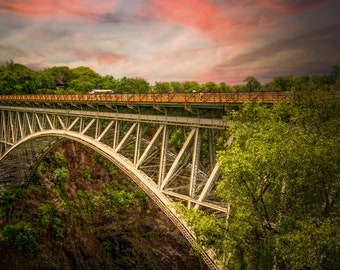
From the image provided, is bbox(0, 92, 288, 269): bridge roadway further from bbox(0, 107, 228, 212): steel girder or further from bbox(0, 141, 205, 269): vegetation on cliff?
bbox(0, 141, 205, 269): vegetation on cliff

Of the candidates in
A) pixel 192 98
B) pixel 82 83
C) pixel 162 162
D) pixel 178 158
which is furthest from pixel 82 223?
pixel 82 83

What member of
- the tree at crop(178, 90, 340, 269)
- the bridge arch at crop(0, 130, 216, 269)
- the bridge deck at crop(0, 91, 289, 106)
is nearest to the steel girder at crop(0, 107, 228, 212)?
the bridge arch at crop(0, 130, 216, 269)

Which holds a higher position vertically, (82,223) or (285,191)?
(285,191)

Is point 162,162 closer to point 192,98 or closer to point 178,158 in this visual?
point 178,158

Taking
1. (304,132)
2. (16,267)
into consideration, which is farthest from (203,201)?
(16,267)

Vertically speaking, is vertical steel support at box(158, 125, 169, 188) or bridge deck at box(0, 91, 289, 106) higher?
bridge deck at box(0, 91, 289, 106)

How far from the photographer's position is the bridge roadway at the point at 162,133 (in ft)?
46.8

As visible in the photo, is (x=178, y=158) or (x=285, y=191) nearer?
(x=285, y=191)

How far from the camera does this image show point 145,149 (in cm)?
1928

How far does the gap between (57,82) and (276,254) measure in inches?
3200

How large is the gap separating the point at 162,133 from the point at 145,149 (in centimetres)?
297

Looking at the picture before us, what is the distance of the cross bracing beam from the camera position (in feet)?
48.8

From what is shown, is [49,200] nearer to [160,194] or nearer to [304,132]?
[160,194]

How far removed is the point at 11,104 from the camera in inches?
1399
